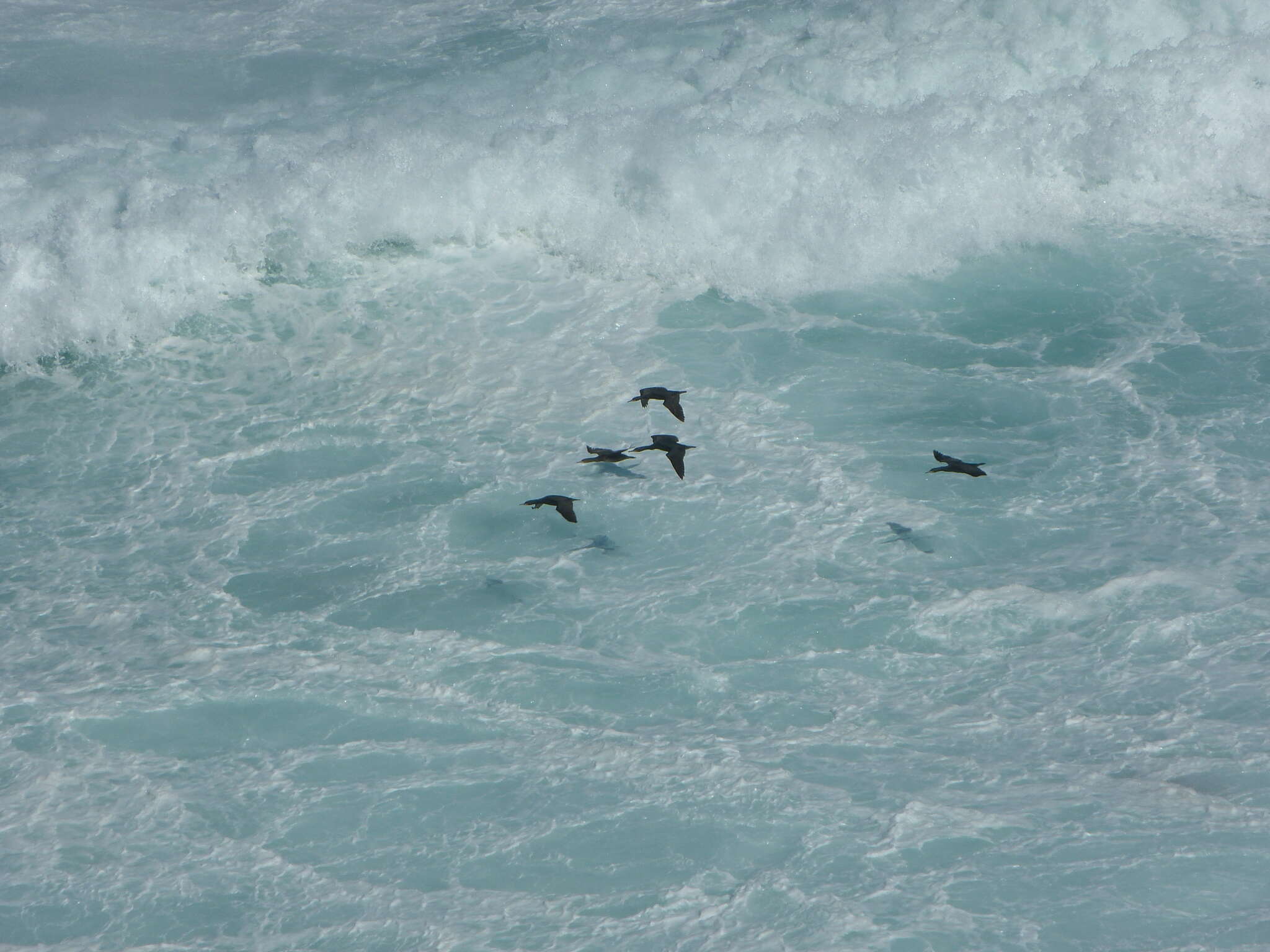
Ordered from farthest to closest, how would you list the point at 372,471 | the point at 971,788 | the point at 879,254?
the point at 879,254 → the point at 372,471 → the point at 971,788

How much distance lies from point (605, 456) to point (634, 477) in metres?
0.88

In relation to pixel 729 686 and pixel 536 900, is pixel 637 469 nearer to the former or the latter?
pixel 729 686

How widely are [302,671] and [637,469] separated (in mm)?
3573

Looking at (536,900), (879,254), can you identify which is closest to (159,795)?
(536,900)

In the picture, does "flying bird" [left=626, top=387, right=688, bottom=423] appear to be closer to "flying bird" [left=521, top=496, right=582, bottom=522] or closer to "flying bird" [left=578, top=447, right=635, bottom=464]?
"flying bird" [left=578, top=447, right=635, bottom=464]

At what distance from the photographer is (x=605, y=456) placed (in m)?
11.8

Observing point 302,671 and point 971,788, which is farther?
point 302,671

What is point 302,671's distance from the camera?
10.5m

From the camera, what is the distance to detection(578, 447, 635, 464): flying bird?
38.7 feet

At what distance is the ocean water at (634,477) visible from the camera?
8.88 metres

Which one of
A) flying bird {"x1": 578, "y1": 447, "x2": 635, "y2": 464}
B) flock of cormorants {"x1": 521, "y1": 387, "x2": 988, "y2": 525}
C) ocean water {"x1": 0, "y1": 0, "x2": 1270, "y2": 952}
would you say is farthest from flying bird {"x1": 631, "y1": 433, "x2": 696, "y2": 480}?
ocean water {"x1": 0, "y1": 0, "x2": 1270, "y2": 952}

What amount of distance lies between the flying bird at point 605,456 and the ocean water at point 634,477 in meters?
0.25

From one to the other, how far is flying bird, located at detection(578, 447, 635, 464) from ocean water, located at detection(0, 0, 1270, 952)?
0.81 feet

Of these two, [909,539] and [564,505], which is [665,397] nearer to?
[564,505]
